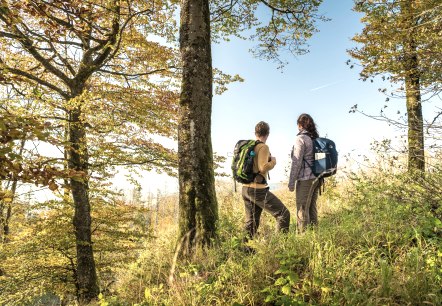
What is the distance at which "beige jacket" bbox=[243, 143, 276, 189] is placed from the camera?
3940mm

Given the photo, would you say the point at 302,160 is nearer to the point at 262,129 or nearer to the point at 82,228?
the point at 262,129

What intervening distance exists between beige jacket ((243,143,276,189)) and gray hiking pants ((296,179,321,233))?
624 mm

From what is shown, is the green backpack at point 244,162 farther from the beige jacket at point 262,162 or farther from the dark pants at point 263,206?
the dark pants at point 263,206

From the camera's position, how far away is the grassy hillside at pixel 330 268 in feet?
7.77

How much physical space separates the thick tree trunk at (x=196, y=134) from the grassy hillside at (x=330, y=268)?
455mm

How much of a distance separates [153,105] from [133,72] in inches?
65.1

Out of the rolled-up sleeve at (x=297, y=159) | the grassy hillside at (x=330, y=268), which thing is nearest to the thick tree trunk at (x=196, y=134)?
the grassy hillside at (x=330, y=268)

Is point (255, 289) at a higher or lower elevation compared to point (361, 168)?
lower

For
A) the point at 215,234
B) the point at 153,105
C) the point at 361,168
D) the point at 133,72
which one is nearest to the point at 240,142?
the point at 215,234

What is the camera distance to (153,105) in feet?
27.4

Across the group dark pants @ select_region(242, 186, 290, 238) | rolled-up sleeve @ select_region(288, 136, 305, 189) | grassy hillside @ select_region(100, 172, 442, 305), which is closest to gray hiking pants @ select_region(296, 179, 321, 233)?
rolled-up sleeve @ select_region(288, 136, 305, 189)

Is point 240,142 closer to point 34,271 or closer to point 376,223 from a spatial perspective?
point 376,223

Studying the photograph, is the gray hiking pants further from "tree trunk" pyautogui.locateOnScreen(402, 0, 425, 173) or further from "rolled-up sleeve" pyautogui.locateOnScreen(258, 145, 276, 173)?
"tree trunk" pyautogui.locateOnScreen(402, 0, 425, 173)

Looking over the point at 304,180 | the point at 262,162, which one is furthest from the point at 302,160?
the point at 262,162
